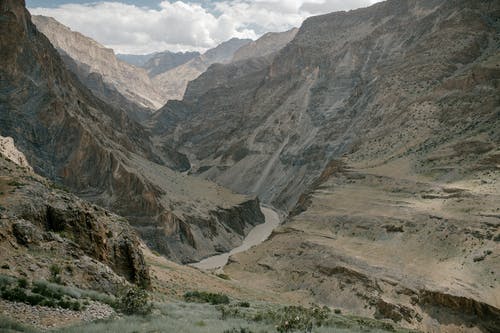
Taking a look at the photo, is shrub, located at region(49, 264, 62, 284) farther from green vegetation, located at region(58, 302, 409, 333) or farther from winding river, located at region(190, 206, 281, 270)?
winding river, located at region(190, 206, 281, 270)

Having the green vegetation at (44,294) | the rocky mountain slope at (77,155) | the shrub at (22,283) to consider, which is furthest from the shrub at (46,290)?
the rocky mountain slope at (77,155)

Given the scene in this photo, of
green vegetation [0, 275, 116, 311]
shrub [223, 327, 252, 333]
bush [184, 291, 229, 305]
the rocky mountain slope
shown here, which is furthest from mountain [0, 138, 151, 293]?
the rocky mountain slope

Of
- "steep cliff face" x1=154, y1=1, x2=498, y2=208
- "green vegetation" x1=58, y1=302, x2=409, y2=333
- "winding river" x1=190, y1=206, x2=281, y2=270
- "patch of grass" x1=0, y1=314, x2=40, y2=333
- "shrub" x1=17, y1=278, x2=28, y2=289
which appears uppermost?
"steep cliff face" x1=154, y1=1, x2=498, y2=208

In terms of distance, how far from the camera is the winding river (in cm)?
6388

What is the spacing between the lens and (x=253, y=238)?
79.5m

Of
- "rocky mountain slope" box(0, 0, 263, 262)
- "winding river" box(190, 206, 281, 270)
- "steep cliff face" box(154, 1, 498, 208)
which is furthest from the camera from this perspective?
"steep cliff face" box(154, 1, 498, 208)

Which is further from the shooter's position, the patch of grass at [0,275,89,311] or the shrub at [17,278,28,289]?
the shrub at [17,278,28,289]

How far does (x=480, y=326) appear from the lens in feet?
111

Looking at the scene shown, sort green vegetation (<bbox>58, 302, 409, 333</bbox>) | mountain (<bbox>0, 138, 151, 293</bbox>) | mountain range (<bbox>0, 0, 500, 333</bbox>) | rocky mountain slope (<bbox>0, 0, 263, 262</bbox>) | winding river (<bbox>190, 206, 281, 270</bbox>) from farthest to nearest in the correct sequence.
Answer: winding river (<bbox>190, 206, 281, 270</bbox>) < rocky mountain slope (<bbox>0, 0, 263, 262</bbox>) < mountain range (<bbox>0, 0, 500, 333</bbox>) < mountain (<bbox>0, 138, 151, 293</bbox>) < green vegetation (<bbox>58, 302, 409, 333</bbox>)

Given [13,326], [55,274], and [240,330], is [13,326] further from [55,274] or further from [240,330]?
[240,330]

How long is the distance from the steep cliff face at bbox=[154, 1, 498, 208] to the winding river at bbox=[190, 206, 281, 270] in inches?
190

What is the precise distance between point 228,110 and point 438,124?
121326 millimetres

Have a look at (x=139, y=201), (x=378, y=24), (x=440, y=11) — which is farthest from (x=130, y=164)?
(x=378, y=24)

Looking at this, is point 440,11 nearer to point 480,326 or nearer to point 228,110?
point 480,326
